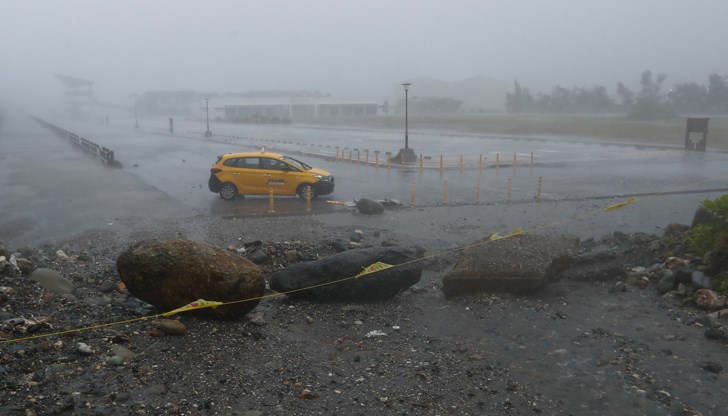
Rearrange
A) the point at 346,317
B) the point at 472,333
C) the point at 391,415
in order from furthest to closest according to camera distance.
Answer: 1. the point at 346,317
2. the point at 472,333
3. the point at 391,415

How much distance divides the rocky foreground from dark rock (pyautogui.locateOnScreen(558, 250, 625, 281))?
1.7 inches

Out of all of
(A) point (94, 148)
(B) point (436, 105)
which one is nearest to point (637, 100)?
(B) point (436, 105)

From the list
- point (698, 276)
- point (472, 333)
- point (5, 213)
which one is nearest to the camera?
point (472, 333)

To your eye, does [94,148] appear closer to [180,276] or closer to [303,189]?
[303,189]

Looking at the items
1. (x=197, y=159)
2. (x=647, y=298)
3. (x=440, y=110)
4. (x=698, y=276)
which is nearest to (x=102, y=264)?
(x=647, y=298)

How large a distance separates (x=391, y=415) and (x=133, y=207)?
15778 millimetres

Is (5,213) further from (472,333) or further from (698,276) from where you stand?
(698,276)

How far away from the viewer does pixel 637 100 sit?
322ft

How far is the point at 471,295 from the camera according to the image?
36.2 feet

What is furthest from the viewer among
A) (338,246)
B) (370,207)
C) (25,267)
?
(370,207)

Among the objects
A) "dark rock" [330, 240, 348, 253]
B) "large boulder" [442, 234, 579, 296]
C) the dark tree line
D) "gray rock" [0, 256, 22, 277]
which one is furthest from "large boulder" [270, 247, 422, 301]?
the dark tree line

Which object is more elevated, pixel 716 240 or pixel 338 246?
pixel 716 240

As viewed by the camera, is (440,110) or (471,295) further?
(440,110)

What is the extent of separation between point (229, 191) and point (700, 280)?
14.8 metres
